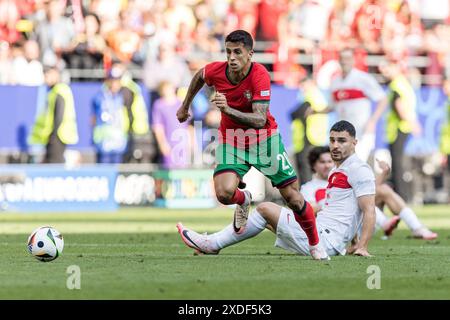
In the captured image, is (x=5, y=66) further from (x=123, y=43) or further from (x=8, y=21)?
(x=123, y=43)

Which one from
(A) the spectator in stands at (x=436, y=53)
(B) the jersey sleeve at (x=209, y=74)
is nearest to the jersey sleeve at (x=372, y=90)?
(A) the spectator in stands at (x=436, y=53)

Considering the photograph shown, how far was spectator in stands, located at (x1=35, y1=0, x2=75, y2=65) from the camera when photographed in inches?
931

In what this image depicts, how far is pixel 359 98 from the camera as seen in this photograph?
19719 mm

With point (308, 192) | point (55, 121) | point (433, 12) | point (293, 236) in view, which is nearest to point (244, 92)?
point (293, 236)

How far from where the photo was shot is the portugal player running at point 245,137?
1123cm

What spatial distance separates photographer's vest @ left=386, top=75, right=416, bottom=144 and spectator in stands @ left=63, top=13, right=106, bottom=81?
18.8 ft

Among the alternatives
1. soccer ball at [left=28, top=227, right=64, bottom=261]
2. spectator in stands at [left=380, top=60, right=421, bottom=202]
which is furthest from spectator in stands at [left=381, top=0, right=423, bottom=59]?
soccer ball at [left=28, top=227, right=64, bottom=261]

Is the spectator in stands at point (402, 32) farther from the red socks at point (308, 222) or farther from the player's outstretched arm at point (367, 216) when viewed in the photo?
the red socks at point (308, 222)

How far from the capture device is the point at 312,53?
2570 centimetres

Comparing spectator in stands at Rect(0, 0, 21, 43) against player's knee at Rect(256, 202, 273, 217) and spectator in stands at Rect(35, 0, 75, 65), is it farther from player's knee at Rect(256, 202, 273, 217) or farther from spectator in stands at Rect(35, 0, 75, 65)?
player's knee at Rect(256, 202, 273, 217)

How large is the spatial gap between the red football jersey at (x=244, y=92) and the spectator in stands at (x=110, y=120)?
11.4 m

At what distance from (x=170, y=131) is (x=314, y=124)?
2.75 meters

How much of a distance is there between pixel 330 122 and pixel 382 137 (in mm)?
1565

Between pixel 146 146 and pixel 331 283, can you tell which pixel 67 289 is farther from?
pixel 146 146
